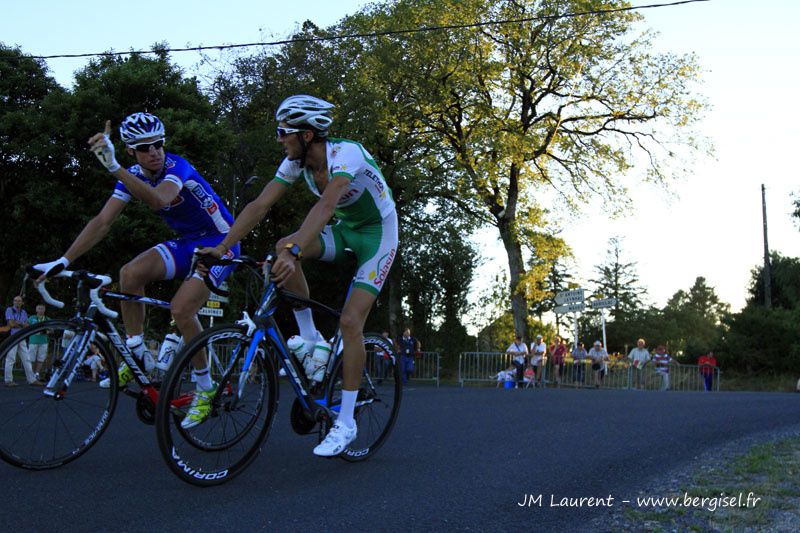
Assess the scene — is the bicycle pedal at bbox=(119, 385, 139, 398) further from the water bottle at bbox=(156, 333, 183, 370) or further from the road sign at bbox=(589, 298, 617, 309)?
the road sign at bbox=(589, 298, 617, 309)

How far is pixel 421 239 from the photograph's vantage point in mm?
43906

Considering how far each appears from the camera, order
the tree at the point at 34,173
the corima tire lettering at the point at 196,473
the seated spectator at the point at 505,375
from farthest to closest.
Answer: the tree at the point at 34,173 → the seated spectator at the point at 505,375 → the corima tire lettering at the point at 196,473

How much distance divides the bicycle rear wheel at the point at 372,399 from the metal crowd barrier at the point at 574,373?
2202 centimetres

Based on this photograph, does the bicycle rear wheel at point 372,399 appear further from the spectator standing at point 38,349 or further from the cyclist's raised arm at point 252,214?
the spectator standing at point 38,349

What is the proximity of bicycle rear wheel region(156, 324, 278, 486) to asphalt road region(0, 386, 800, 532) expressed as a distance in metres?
0.14

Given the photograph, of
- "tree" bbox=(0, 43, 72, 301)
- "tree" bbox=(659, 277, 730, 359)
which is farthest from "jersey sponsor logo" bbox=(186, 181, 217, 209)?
"tree" bbox=(659, 277, 730, 359)

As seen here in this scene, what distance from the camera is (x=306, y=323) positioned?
6023 millimetres

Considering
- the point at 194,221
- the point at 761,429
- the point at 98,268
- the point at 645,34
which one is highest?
the point at 645,34

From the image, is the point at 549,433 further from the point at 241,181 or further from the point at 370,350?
the point at 241,181

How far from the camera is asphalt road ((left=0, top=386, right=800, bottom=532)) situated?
4.56 m

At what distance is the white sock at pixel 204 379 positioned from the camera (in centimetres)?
538

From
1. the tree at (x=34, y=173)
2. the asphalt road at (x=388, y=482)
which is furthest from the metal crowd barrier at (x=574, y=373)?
the asphalt road at (x=388, y=482)

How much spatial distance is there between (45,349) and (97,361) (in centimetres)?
44

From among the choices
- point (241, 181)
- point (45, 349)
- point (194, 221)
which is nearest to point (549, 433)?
point (194, 221)
